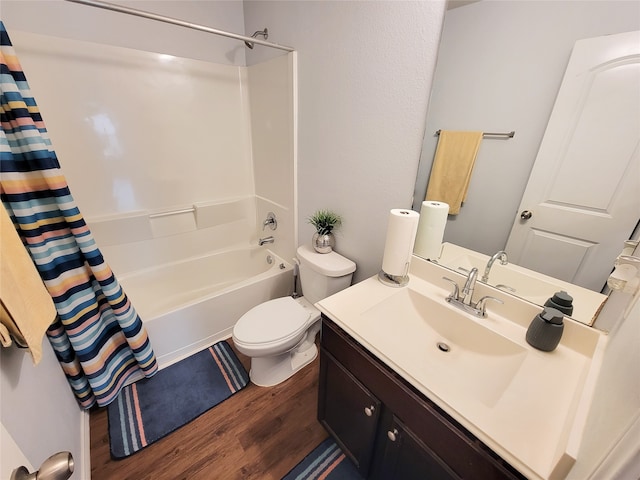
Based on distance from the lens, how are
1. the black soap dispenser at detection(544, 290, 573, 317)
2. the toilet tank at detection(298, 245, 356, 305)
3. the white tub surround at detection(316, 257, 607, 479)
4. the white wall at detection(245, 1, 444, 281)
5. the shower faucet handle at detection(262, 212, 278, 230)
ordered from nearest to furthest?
the white tub surround at detection(316, 257, 607, 479) → the black soap dispenser at detection(544, 290, 573, 317) → the white wall at detection(245, 1, 444, 281) → the toilet tank at detection(298, 245, 356, 305) → the shower faucet handle at detection(262, 212, 278, 230)

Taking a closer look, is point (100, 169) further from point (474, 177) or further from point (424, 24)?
point (474, 177)

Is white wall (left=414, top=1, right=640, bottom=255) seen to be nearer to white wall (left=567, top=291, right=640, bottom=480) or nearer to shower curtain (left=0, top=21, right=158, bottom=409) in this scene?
white wall (left=567, top=291, right=640, bottom=480)

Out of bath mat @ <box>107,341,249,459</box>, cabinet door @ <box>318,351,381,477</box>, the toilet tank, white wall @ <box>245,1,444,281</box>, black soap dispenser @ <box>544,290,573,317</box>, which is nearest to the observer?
black soap dispenser @ <box>544,290,573,317</box>

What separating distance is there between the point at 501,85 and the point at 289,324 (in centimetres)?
139

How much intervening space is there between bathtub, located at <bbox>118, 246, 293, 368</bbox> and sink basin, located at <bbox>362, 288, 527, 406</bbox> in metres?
1.13

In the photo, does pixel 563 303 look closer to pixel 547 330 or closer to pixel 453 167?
pixel 547 330

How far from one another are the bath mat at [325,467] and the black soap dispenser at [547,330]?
0.97m

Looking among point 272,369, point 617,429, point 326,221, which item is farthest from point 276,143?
point 617,429

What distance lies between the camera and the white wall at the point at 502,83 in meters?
0.74

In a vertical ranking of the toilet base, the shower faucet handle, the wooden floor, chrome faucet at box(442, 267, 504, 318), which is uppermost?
chrome faucet at box(442, 267, 504, 318)

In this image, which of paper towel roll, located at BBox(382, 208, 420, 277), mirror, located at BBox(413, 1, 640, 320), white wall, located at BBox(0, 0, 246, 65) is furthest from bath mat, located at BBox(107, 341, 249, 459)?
white wall, located at BBox(0, 0, 246, 65)

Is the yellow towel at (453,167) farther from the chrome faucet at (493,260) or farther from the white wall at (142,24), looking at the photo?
the white wall at (142,24)

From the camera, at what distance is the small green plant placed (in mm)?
1572

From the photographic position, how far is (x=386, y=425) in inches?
34.4
